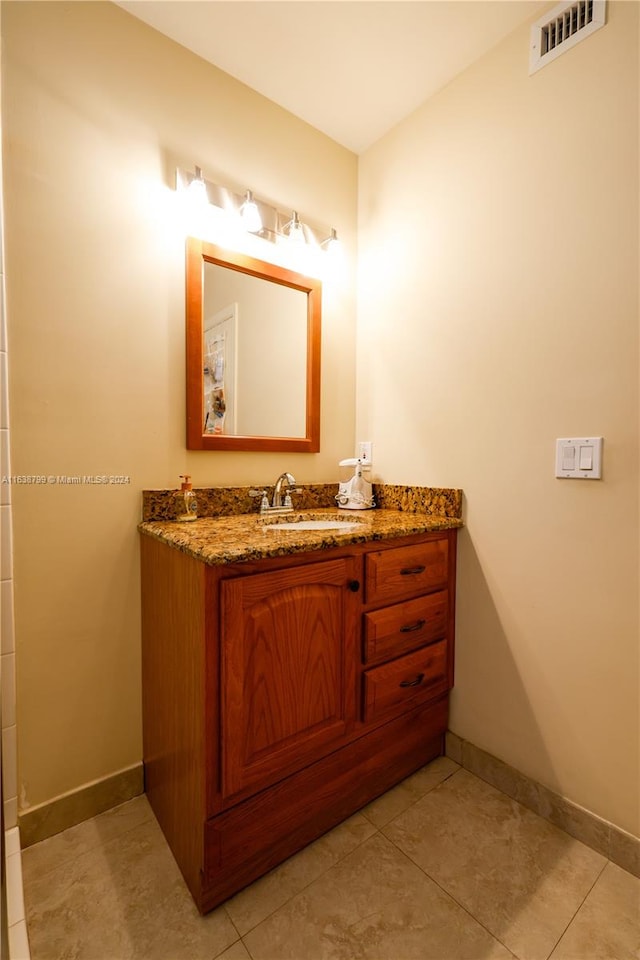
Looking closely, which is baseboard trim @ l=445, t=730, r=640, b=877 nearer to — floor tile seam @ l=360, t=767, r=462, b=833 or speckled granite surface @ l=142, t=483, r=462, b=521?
floor tile seam @ l=360, t=767, r=462, b=833

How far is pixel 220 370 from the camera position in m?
1.53

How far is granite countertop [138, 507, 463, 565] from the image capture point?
3.30 feet

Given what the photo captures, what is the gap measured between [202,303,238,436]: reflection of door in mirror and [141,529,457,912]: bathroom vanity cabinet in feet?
1.55

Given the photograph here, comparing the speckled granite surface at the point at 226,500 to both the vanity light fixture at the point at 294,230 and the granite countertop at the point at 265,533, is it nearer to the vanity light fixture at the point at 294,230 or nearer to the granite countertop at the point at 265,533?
the granite countertop at the point at 265,533

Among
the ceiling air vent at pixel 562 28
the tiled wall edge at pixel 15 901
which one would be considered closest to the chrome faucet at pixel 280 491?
the tiled wall edge at pixel 15 901

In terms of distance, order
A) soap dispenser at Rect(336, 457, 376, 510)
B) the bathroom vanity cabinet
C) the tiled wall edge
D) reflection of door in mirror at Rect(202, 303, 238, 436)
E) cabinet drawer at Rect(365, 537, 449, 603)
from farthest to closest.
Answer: soap dispenser at Rect(336, 457, 376, 510) < reflection of door in mirror at Rect(202, 303, 238, 436) < cabinet drawer at Rect(365, 537, 449, 603) < the bathroom vanity cabinet < the tiled wall edge

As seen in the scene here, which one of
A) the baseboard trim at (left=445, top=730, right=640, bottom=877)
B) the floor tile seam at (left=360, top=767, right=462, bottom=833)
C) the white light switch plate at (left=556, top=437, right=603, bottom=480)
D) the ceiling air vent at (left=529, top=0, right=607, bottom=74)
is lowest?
the floor tile seam at (left=360, top=767, right=462, bottom=833)

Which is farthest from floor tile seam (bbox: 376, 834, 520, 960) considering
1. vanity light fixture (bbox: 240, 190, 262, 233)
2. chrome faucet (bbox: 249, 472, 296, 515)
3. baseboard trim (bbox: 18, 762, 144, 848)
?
vanity light fixture (bbox: 240, 190, 262, 233)

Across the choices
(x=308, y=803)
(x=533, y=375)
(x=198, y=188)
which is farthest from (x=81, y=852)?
(x=198, y=188)

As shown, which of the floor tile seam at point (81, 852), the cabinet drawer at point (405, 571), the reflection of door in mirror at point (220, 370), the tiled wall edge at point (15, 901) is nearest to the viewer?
the tiled wall edge at point (15, 901)

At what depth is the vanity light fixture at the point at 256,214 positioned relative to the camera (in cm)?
142

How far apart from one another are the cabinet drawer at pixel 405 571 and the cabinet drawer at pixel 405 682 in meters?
0.21

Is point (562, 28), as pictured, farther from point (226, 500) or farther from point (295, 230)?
point (226, 500)

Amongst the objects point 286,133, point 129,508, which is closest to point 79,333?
point 129,508
